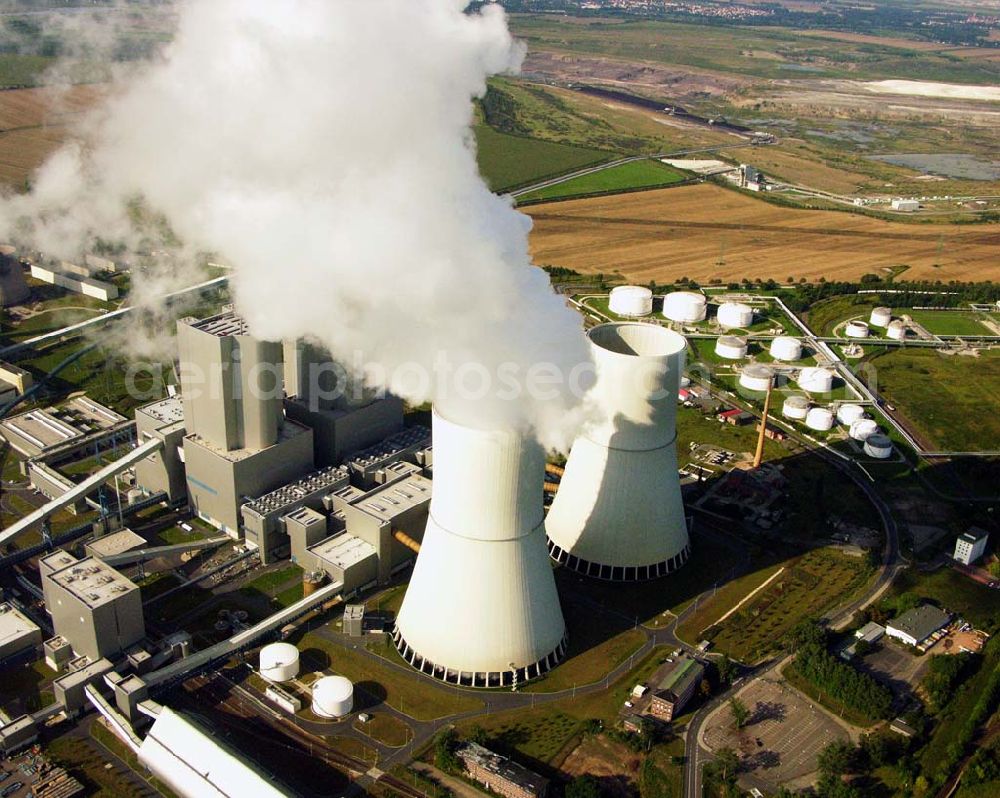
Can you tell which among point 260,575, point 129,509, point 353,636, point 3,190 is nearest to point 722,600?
point 353,636

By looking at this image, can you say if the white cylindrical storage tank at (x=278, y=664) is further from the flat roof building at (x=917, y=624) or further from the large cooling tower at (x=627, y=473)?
the flat roof building at (x=917, y=624)

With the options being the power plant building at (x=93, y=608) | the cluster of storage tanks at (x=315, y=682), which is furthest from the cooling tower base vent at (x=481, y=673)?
the power plant building at (x=93, y=608)

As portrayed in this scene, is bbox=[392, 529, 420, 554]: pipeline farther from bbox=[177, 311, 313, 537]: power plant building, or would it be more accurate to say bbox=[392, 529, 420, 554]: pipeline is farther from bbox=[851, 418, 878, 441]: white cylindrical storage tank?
bbox=[851, 418, 878, 441]: white cylindrical storage tank

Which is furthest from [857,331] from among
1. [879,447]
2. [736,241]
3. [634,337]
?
[634,337]

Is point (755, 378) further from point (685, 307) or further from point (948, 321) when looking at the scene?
point (948, 321)

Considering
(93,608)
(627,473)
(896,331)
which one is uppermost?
(627,473)
